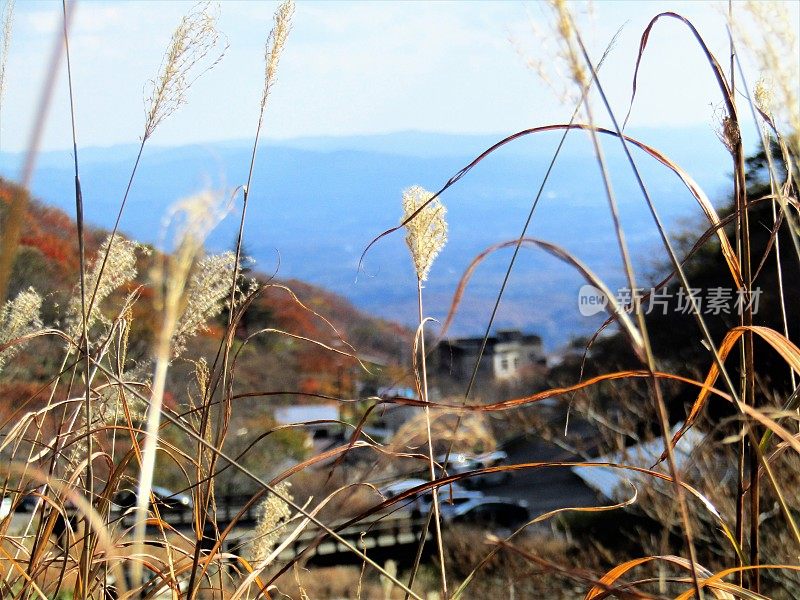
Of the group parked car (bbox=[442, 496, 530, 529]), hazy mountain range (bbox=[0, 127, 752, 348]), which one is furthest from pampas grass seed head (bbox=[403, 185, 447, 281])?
hazy mountain range (bbox=[0, 127, 752, 348])

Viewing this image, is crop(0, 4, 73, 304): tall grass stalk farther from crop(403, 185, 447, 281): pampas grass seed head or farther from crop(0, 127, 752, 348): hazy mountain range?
crop(0, 127, 752, 348): hazy mountain range

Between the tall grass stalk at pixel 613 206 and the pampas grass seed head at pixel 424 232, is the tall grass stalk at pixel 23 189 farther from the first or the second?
the pampas grass seed head at pixel 424 232

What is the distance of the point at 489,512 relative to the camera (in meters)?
17.4

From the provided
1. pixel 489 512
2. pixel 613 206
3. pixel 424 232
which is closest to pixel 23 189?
pixel 613 206

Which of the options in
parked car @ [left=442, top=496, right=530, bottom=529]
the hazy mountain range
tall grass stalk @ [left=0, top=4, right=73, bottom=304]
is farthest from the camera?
the hazy mountain range

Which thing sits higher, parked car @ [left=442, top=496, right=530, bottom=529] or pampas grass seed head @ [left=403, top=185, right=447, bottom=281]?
pampas grass seed head @ [left=403, top=185, right=447, bottom=281]

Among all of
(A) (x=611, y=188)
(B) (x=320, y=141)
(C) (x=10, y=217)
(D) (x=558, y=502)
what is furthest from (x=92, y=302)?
(B) (x=320, y=141)

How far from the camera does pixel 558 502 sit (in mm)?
19891

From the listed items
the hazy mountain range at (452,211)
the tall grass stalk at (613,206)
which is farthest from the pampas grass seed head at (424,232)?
the hazy mountain range at (452,211)

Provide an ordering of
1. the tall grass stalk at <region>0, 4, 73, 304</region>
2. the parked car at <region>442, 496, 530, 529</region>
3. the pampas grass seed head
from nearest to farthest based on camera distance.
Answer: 1. the tall grass stalk at <region>0, 4, 73, 304</region>
2. the pampas grass seed head
3. the parked car at <region>442, 496, 530, 529</region>

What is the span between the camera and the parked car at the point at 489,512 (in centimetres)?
1700

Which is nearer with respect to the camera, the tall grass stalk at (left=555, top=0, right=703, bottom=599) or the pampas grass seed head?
the tall grass stalk at (left=555, top=0, right=703, bottom=599)

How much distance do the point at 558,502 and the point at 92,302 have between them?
1995 cm

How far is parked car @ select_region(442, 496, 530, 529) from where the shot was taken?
17.0 metres
